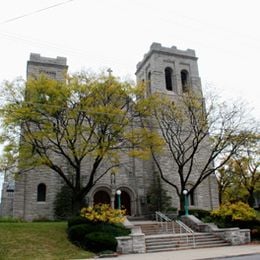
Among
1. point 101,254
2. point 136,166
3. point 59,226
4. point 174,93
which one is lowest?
point 101,254

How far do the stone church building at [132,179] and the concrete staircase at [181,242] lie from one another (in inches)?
347

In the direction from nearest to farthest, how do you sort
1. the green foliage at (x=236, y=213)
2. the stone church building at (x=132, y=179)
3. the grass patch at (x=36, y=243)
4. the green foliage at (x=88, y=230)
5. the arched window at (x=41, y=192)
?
the grass patch at (x=36, y=243) < the green foliage at (x=88, y=230) < the green foliage at (x=236, y=213) < the stone church building at (x=132, y=179) < the arched window at (x=41, y=192)

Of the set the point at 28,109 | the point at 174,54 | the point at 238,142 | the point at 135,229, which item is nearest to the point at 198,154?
the point at 238,142

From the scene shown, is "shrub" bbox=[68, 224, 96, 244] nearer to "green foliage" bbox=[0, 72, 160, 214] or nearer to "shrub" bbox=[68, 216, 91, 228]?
"shrub" bbox=[68, 216, 91, 228]

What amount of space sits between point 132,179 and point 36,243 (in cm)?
1365

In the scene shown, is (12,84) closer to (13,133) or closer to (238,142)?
(13,133)

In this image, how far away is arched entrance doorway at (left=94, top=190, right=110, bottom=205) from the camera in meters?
27.6

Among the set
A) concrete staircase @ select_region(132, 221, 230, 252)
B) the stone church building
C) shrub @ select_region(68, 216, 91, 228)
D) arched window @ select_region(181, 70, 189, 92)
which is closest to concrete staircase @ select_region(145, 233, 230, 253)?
concrete staircase @ select_region(132, 221, 230, 252)

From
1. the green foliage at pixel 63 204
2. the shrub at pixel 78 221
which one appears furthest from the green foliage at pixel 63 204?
the shrub at pixel 78 221

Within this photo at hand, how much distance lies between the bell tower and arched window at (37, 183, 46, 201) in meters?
12.9

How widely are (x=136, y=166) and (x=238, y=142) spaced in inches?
349

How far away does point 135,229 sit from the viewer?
18266 millimetres

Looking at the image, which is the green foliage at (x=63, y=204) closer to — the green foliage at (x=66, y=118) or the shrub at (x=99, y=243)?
the green foliage at (x=66, y=118)

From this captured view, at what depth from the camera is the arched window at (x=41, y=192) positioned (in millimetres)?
26047
